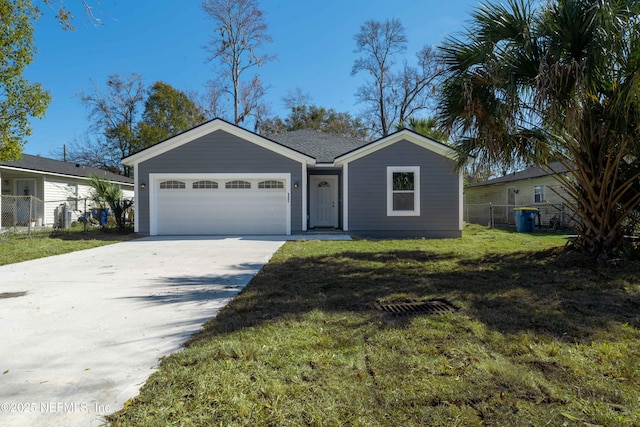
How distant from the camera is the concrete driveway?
233cm

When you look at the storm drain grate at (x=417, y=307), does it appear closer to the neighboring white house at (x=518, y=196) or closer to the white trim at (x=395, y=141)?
the white trim at (x=395, y=141)

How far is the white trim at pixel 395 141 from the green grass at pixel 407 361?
821cm

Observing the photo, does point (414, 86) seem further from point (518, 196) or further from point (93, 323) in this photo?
point (93, 323)

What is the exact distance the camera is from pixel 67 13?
23.6ft

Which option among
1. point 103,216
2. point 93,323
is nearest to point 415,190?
point 93,323

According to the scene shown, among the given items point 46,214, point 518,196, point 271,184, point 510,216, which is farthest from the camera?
point 510,216

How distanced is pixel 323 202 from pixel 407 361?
41.3 ft

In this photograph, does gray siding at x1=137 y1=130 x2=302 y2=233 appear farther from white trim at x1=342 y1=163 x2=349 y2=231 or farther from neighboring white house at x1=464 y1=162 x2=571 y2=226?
neighboring white house at x1=464 y1=162 x2=571 y2=226

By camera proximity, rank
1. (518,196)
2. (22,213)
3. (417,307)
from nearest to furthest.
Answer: (417,307) < (22,213) < (518,196)

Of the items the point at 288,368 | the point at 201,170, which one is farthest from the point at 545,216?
the point at 288,368

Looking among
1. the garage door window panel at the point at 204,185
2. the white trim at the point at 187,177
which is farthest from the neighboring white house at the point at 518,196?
the garage door window panel at the point at 204,185

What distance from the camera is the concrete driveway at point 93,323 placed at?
2.33 meters

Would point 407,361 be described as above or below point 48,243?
below

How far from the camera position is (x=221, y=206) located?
13.3m
